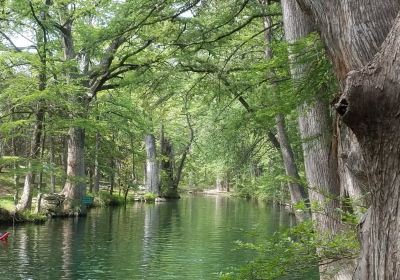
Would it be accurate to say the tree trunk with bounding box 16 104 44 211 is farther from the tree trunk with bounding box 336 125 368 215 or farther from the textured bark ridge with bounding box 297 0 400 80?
the textured bark ridge with bounding box 297 0 400 80

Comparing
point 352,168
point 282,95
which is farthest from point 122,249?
point 352,168

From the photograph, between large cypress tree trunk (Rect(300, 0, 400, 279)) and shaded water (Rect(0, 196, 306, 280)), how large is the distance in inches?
247

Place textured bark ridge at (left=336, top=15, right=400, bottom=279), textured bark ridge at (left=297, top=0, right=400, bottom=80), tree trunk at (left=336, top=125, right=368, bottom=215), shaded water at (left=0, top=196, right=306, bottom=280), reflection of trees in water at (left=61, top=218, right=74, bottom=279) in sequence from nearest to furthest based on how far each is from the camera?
1. textured bark ridge at (left=336, top=15, right=400, bottom=279)
2. textured bark ridge at (left=297, top=0, right=400, bottom=80)
3. tree trunk at (left=336, top=125, right=368, bottom=215)
4. reflection of trees in water at (left=61, top=218, right=74, bottom=279)
5. shaded water at (left=0, top=196, right=306, bottom=280)

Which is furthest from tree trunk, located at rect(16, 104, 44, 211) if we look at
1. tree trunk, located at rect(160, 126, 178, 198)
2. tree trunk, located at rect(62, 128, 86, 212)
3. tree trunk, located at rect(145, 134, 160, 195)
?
tree trunk, located at rect(160, 126, 178, 198)

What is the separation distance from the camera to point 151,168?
40.1 metres

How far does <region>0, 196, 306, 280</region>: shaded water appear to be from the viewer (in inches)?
493

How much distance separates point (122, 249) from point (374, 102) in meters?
14.7

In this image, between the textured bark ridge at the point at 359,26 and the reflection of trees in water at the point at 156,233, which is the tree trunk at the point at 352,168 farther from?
the reflection of trees in water at the point at 156,233

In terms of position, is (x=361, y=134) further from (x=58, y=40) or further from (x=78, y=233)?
(x=58, y=40)

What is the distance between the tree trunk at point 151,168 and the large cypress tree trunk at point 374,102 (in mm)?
37429

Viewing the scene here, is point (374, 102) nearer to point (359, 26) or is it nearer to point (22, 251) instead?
point (359, 26)

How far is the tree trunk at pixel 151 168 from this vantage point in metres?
40.3

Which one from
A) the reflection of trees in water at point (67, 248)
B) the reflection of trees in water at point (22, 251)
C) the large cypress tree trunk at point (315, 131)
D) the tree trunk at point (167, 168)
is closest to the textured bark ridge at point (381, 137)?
the large cypress tree trunk at point (315, 131)

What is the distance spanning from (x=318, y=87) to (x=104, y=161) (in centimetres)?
2826
